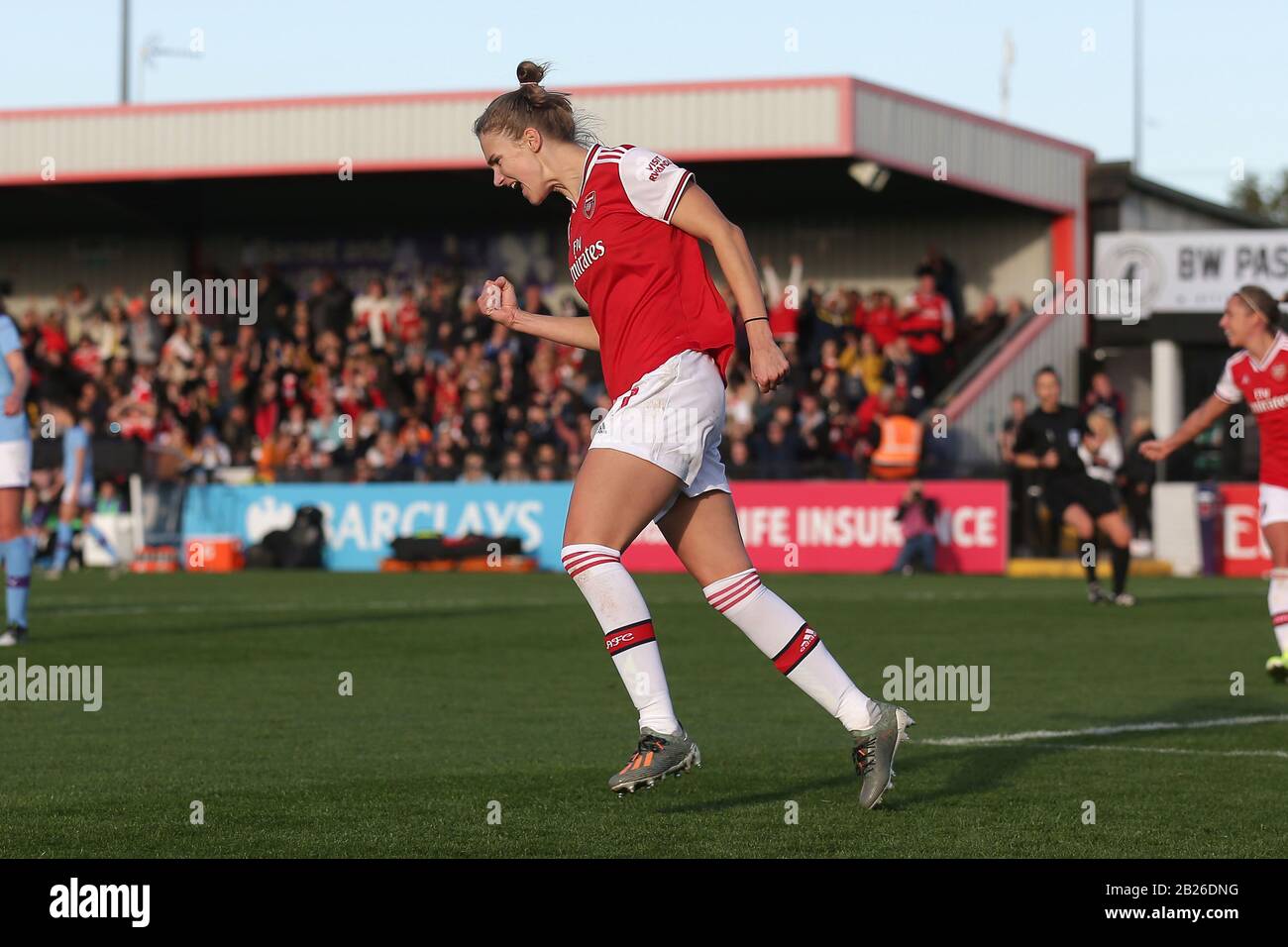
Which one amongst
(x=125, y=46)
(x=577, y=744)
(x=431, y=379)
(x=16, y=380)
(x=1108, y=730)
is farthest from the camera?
(x=125, y=46)

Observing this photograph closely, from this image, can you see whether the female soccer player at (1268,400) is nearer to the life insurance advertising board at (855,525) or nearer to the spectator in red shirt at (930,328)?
the life insurance advertising board at (855,525)

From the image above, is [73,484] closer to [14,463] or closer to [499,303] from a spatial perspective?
[14,463]

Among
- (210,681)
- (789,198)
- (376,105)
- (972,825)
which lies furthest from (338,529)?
(972,825)

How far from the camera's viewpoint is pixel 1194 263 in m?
29.4

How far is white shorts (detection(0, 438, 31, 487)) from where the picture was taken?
1230 centimetres

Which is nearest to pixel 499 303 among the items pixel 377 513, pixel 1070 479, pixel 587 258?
pixel 587 258

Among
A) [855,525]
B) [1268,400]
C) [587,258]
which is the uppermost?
[587,258]

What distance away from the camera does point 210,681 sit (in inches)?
436

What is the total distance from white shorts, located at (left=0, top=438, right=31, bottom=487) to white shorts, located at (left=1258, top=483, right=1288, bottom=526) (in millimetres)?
7389

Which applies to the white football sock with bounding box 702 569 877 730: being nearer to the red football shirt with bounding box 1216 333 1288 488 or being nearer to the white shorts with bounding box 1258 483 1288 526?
the red football shirt with bounding box 1216 333 1288 488

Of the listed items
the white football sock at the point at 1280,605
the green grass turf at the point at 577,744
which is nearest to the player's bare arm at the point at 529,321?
the green grass turf at the point at 577,744

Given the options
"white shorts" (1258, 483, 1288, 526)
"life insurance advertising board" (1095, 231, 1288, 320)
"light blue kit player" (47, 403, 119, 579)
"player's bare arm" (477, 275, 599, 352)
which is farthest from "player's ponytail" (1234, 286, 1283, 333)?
"life insurance advertising board" (1095, 231, 1288, 320)

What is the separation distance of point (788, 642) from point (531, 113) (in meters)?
1.86
